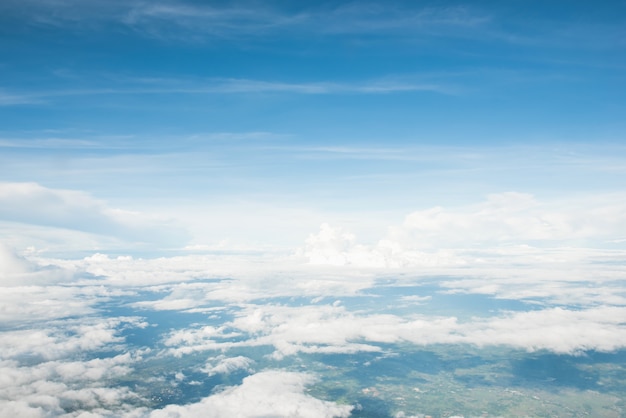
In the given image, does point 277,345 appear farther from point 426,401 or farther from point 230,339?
point 426,401

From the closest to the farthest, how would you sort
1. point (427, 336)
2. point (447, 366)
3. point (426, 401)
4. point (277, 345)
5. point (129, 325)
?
point (426, 401) → point (447, 366) → point (277, 345) → point (427, 336) → point (129, 325)

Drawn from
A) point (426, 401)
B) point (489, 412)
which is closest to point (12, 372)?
point (426, 401)

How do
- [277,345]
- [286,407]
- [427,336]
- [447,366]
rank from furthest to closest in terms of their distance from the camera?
[427,336], [277,345], [447,366], [286,407]

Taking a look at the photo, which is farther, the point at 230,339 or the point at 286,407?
the point at 230,339

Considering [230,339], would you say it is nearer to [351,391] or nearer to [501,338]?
[351,391]

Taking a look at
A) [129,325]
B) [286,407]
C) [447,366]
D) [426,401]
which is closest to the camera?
[286,407]

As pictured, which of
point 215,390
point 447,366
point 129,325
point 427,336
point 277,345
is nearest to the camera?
point 215,390

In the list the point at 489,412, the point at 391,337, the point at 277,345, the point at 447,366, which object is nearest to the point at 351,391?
the point at 489,412

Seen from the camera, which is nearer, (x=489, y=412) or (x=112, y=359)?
(x=489, y=412)
